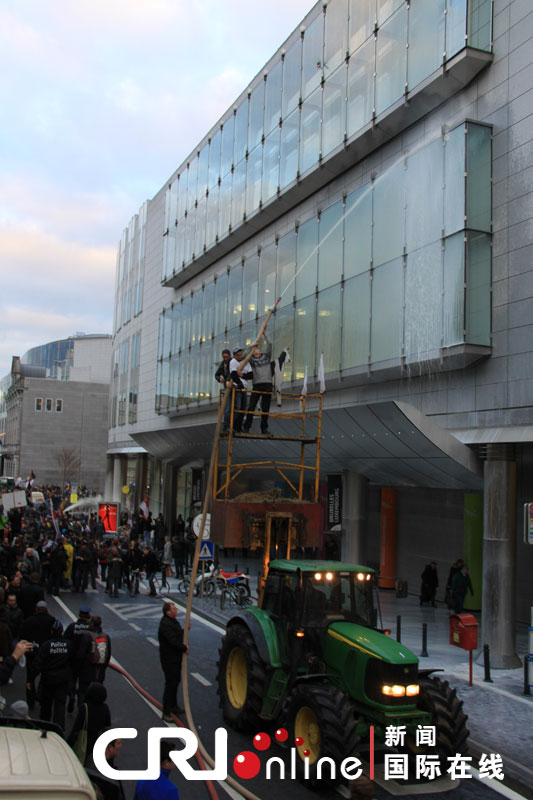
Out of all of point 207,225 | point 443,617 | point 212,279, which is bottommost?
point 443,617

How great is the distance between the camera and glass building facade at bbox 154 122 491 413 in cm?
1706

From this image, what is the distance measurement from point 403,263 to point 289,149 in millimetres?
10060

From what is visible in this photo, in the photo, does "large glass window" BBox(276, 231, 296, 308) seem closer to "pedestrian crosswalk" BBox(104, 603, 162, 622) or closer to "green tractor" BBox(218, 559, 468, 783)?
"pedestrian crosswalk" BBox(104, 603, 162, 622)

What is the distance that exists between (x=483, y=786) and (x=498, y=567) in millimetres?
7439

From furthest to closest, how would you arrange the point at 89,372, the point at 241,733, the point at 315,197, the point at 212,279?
the point at 89,372 → the point at 212,279 → the point at 315,197 → the point at 241,733

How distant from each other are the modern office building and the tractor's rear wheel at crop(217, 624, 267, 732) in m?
7.30

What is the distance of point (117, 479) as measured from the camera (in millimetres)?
59750

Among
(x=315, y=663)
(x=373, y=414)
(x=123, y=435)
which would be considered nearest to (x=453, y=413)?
(x=373, y=414)

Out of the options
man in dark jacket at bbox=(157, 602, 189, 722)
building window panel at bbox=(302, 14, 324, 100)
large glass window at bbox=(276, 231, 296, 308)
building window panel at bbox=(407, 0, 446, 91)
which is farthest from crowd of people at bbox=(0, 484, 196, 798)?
building window panel at bbox=(302, 14, 324, 100)

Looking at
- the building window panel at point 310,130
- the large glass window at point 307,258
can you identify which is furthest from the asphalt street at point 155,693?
the building window panel at point 310,130

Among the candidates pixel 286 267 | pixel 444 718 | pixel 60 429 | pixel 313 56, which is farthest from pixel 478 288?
pixel 60 429

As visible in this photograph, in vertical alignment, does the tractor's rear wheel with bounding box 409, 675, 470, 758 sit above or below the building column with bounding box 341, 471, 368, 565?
below

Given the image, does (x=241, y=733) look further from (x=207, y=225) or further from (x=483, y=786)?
(x=207, y=225)

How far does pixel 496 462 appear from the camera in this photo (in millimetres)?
16141
